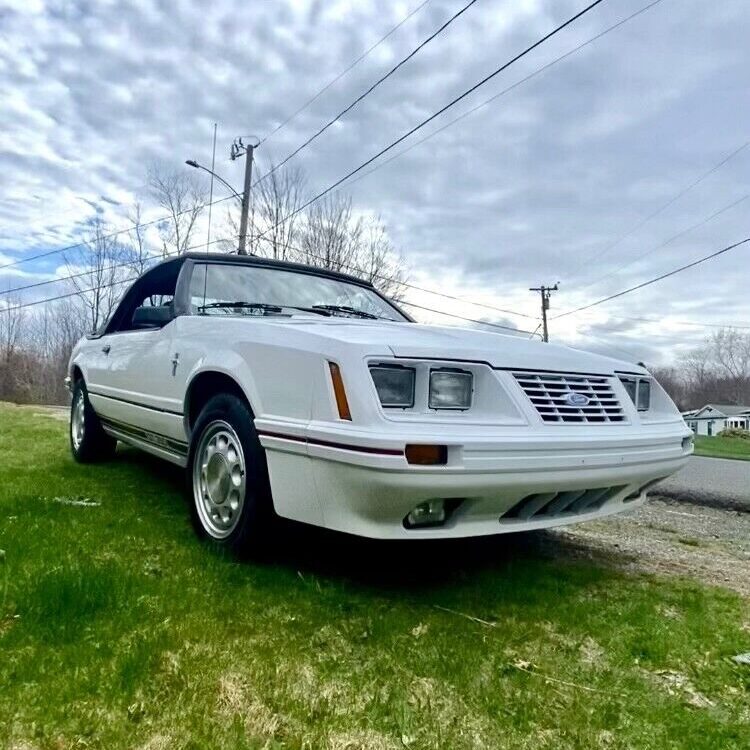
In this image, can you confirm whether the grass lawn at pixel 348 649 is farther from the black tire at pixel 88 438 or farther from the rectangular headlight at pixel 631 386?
the black tire at pixel 88 438

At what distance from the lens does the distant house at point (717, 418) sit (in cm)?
5491

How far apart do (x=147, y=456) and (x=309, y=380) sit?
4.01 metres

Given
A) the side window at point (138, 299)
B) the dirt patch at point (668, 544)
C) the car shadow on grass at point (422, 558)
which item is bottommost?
the dirt patch at point (668, 544)

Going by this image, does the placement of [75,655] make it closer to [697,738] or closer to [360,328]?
[360,328]

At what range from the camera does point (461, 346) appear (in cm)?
242


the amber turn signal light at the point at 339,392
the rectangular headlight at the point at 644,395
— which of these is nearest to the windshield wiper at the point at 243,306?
the amber turn signal light at the point at 339,392

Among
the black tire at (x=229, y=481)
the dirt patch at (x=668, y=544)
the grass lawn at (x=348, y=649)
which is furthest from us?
the dirt patch at (x=668, y=544)

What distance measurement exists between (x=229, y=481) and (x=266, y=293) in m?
1.33

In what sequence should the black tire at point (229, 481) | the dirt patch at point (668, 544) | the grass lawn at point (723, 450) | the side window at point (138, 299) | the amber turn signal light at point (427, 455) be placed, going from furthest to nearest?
the grass lawn at point (723, 450) → the side window at point (138, 299) → the dirt patch at point (668, 544) → the black tire at point (229, 481) → the amber turn signal light at point (427, 455)

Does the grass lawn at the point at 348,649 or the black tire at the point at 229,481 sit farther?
the black tire at the point at 229,481

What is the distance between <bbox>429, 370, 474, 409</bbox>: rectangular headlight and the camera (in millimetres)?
2277

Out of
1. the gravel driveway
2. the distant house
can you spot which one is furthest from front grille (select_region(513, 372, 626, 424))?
the distant house

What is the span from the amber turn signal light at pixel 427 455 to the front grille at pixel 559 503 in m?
0.48

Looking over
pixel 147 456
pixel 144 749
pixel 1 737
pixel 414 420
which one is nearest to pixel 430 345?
pixel 414 420
